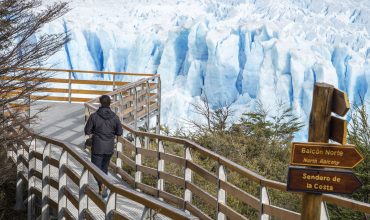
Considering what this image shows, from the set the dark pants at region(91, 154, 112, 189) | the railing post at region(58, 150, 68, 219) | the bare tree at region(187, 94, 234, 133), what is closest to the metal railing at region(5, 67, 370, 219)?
the railing post at region(58, 150, 68, 219)

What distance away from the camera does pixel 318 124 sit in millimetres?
4852

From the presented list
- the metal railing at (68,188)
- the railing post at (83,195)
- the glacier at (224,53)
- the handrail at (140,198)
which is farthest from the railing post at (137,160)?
the glacier at (224,53)

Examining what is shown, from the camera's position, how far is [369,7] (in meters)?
43.0

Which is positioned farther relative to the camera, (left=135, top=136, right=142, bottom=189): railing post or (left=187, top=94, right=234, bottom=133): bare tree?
(left=187, top=94, right=234, bottom=133): bare tree

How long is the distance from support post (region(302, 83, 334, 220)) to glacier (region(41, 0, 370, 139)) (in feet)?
96.5

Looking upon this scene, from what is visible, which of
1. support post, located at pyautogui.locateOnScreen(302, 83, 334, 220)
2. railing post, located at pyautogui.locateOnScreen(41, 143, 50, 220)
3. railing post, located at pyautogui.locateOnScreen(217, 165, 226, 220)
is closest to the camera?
support post, located at pyautogui.locateOnScreen(302, 83, 334, 220)

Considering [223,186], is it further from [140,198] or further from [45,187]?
[140,198]

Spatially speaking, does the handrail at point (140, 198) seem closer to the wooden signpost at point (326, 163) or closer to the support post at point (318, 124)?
the wooden signpost at point (326, 163)

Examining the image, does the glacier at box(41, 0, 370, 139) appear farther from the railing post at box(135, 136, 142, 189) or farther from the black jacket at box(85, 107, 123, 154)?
the black jacket at box(85, 107, 123, 154)

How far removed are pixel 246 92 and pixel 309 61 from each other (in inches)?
151

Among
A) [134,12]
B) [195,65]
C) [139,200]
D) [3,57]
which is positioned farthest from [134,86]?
[134,12]

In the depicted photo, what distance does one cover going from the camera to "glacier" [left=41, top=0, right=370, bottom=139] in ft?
119

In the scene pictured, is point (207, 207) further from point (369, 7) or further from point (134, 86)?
point (369, 7)

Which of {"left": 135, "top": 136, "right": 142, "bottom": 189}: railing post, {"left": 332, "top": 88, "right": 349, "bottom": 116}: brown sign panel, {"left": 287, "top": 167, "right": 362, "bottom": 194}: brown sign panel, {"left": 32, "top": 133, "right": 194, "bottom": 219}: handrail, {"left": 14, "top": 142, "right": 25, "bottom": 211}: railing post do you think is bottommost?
{"left": 14, "top": 142, "right": 25, "bottom": 211}: railing post
